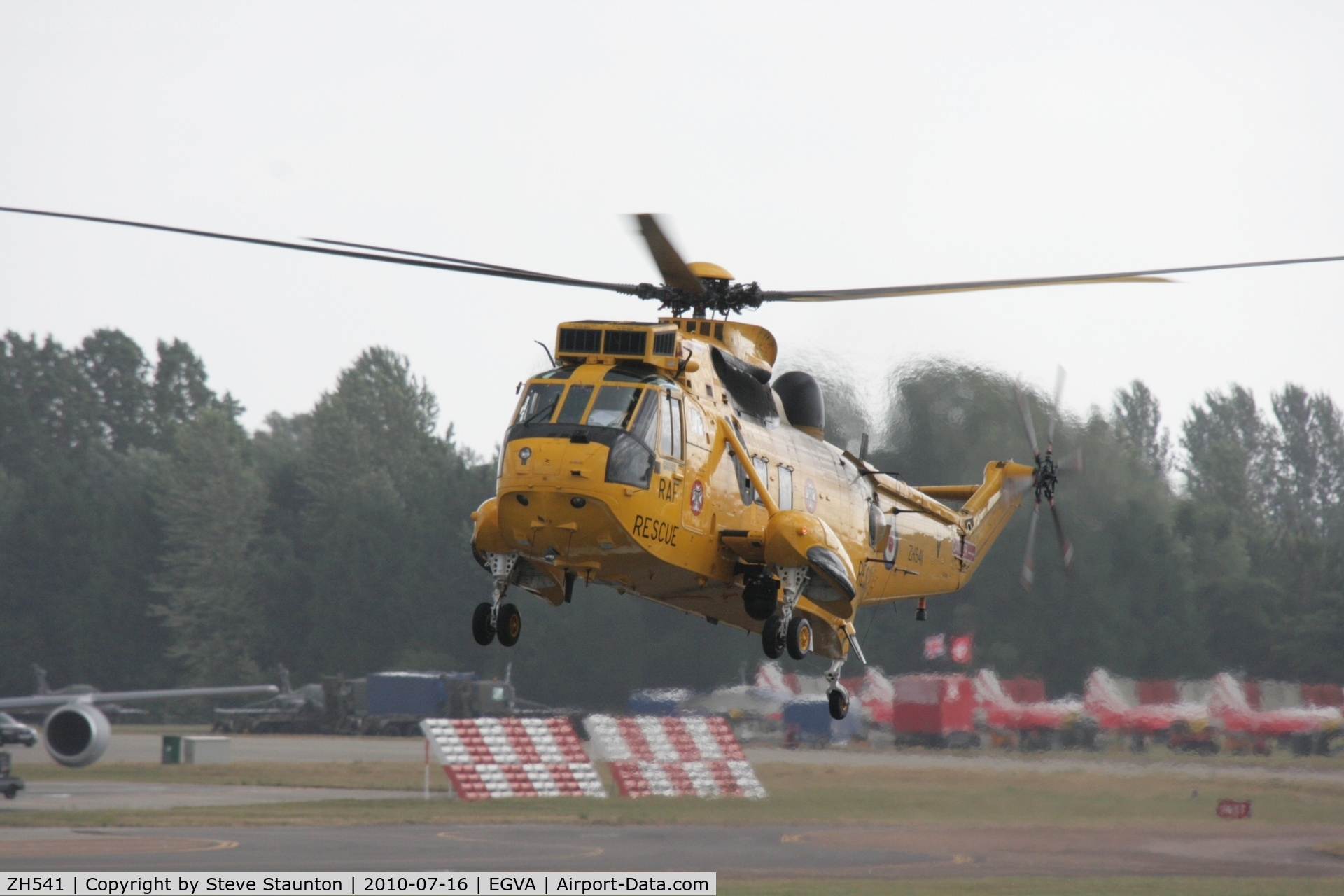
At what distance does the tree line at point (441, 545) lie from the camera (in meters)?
42.7

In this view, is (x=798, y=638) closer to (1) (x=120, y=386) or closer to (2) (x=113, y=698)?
(2) (x=113, y=698)

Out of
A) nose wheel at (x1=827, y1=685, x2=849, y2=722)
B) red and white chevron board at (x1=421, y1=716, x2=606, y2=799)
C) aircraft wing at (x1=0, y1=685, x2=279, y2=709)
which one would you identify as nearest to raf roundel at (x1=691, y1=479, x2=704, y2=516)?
nose wheel at (x1=827, y1=685, x2=849, y2=722)

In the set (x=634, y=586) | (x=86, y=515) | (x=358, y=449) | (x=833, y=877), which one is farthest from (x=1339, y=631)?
(x=86, y=515)

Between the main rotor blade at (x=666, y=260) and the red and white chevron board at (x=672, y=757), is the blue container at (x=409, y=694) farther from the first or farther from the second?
the main rotor blade at (x=666, y=260)

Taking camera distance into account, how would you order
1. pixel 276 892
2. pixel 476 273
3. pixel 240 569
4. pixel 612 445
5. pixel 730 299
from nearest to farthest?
pixel 612 445 < pixel 476 273 < pixel 730 299 < pixel 276 892 < pixel 240 569

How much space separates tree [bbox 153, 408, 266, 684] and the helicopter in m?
65.1

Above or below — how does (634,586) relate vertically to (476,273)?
below

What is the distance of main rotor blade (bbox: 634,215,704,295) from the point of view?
14.8 metres

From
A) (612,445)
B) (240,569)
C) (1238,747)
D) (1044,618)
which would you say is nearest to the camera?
(612,445)

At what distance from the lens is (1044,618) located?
144 ft

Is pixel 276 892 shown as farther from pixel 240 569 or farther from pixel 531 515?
pixel 240 569

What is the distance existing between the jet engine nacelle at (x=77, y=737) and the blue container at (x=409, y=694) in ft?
75.9

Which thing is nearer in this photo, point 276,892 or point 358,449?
point 276,892

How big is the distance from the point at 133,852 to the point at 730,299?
2385cm
